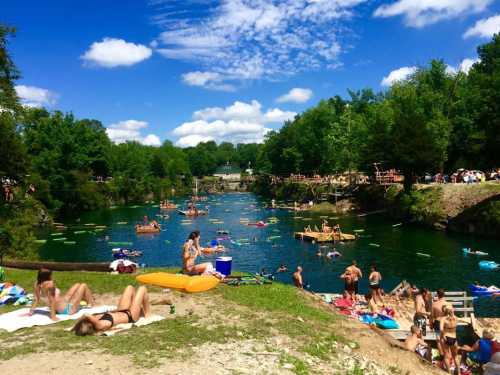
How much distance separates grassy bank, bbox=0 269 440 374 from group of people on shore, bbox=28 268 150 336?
356 millimetres

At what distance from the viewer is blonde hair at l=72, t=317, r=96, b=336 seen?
10.6m

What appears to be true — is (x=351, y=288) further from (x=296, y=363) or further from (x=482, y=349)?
(x=296, y=363)

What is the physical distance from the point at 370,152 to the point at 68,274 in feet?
194

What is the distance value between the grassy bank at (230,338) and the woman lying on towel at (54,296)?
29.5 inches

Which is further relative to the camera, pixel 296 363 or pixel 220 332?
pixel 220 332

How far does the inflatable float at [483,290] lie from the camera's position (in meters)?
25.4

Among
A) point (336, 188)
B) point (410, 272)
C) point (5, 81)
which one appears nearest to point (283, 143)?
point (336, 188)

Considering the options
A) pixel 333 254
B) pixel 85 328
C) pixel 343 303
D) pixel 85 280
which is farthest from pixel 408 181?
pixel 85 328

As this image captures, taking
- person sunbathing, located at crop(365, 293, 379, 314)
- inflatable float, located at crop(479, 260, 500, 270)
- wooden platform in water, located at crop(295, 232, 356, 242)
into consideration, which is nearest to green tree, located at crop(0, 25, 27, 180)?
person sunbathing, located at crop(365, 293, 379, 314)

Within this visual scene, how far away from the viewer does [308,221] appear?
62969mm

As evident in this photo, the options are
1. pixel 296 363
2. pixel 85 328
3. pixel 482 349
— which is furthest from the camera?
pixel 482 349

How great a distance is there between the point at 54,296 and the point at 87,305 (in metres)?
1.20

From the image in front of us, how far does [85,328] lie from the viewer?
1064 centimetres

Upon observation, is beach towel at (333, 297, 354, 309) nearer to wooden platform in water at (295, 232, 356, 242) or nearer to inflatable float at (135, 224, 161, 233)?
wooden platform in water at (295, 232, 356, 242)
